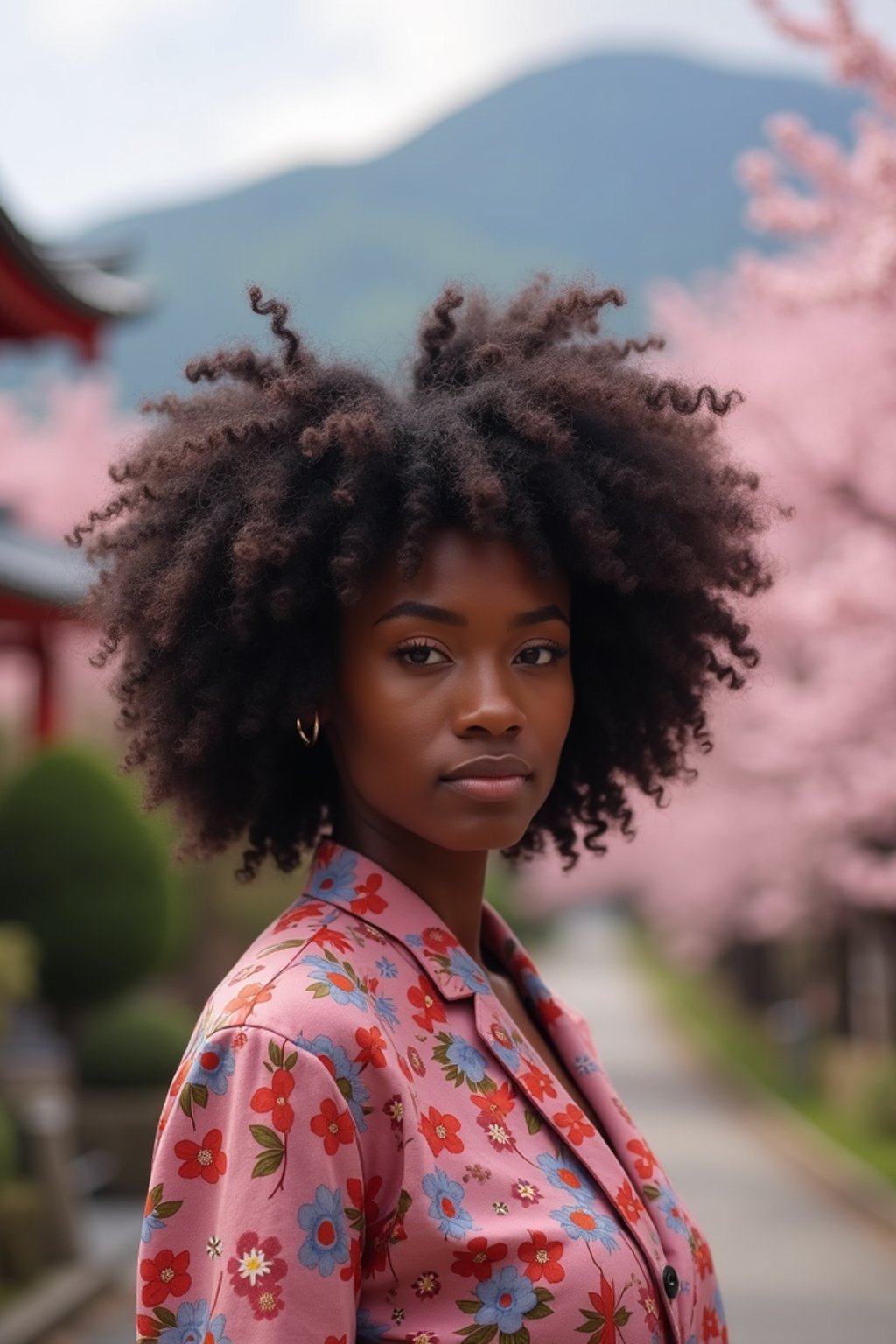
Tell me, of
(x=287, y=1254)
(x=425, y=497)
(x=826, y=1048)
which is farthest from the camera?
(x=826, y=1048)

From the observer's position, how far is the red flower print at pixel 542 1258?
78.7 inches

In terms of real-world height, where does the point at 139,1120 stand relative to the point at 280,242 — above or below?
below

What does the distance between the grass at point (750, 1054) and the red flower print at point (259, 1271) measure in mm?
13063

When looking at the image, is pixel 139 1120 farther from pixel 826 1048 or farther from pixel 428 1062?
pixel 826 1048

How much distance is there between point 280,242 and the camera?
3130 inches

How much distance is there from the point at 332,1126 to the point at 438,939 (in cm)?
39

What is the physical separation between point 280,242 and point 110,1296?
73.1 m

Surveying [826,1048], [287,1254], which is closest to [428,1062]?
[287,1254]

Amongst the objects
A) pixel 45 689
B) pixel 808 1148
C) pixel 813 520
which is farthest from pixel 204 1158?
pixel 808 1148

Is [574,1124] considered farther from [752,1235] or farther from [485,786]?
[752,1235]

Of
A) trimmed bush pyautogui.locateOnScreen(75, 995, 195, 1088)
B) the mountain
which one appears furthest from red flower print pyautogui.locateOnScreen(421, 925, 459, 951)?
the mountain

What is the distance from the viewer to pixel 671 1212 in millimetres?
2303

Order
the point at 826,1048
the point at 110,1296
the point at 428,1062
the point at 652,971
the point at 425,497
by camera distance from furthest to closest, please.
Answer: the point at 652,971 → the point at 826,1048 → the point at 110,1296 → the point at 425,497 → the point at 428,1062

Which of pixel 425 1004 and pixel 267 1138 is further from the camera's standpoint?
pixel 425 1004
